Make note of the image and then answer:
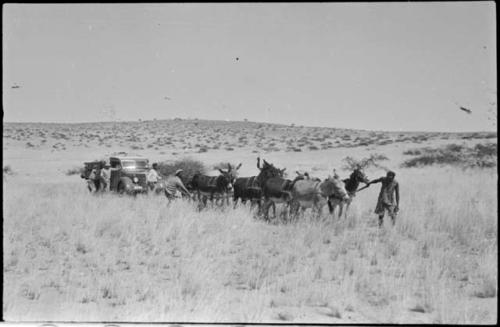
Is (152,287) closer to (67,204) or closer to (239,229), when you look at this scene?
(239,229)

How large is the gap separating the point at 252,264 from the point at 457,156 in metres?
14.8

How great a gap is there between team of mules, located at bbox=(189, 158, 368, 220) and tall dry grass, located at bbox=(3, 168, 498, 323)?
41cm

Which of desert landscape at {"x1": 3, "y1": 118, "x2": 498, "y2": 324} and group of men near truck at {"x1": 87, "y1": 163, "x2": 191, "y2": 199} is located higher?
group of men near truck at {"x1": 87, "y1": 163, "x2": 191, "y2": 199}

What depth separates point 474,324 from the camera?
7055 millimetres

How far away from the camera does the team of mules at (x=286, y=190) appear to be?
36.5 ft

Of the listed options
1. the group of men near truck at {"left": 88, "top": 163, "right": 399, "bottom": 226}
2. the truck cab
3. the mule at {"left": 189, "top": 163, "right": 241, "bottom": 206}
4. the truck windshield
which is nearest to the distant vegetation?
the group of men near truck at {"left": 88, "top": 163, "right": 399, "bottom": 226}

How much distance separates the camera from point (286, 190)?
11.8 m

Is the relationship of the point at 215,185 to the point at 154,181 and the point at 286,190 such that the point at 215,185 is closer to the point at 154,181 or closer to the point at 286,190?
the point at 286,190

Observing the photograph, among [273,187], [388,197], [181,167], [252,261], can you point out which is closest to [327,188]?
[388,197]

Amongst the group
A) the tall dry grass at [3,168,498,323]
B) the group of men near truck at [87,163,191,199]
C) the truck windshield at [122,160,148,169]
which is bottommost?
the tall dry grass at [3,168,498,323]

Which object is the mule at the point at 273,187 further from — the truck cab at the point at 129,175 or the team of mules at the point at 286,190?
the truck cab at the point at 129,175

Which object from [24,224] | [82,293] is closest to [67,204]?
[24,224]

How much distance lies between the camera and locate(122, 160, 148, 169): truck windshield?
18036 millimetres

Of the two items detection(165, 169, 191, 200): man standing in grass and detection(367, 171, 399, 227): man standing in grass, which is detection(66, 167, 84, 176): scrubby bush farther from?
detection(367, 171, 399, 227): man standing in grass
